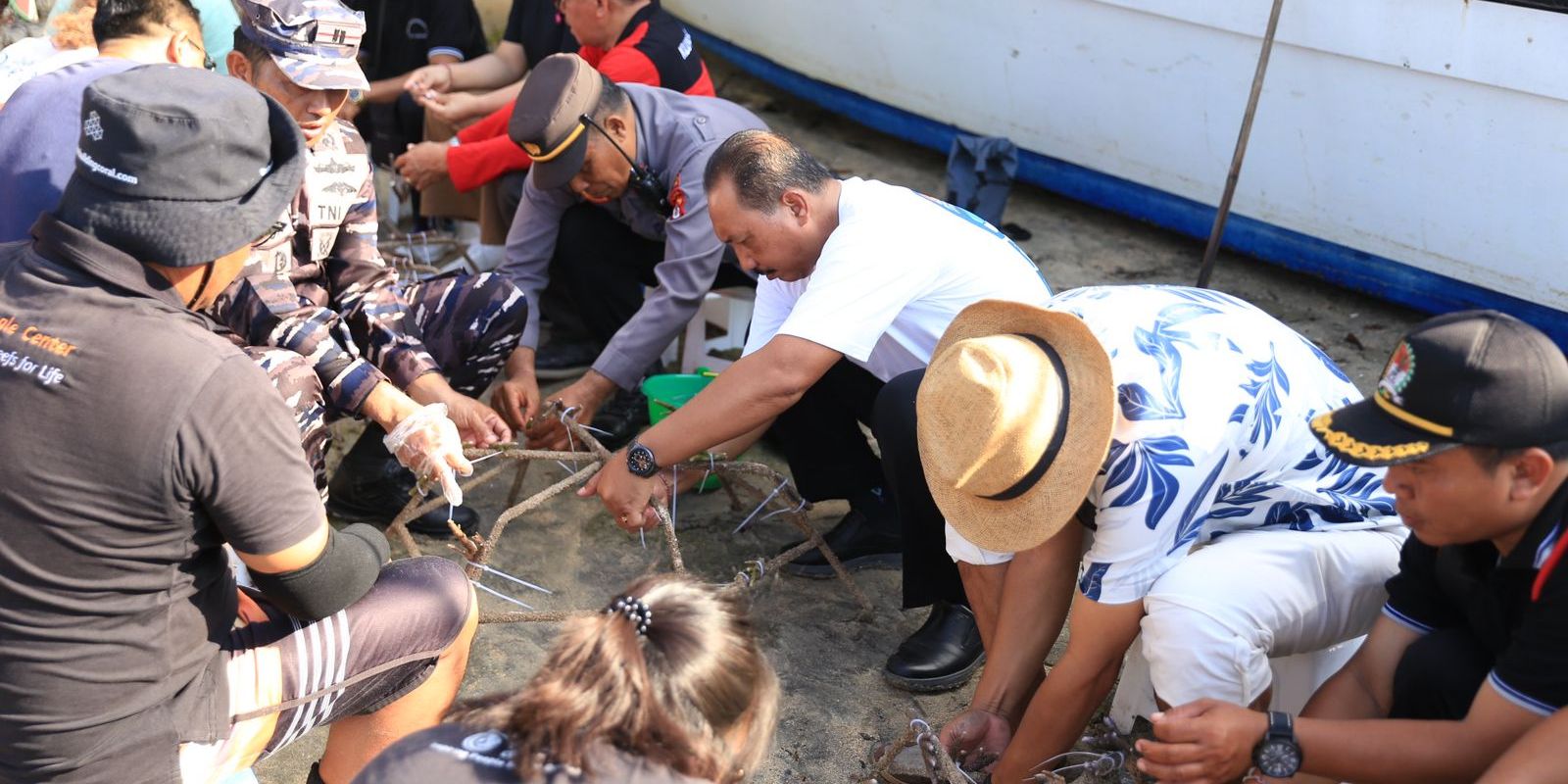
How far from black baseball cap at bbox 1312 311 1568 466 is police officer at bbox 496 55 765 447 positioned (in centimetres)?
212

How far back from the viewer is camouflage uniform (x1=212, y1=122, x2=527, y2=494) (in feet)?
9.78

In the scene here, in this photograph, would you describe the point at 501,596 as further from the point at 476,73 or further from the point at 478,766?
the point at 476,73

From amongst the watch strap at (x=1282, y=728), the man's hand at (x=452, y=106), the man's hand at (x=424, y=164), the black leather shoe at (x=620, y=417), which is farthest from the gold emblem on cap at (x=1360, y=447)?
the man's hand at (x=452, y=106)

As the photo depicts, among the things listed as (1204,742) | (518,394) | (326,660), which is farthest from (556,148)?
(1204,742)

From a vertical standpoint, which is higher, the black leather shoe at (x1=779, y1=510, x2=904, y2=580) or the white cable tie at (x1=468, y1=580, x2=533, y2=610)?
the black leather shoe at (x1=779, y1=510, x2=904, y2=580)

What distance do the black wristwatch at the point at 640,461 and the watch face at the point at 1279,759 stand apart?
142cm

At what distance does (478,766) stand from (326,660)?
2.46 ft

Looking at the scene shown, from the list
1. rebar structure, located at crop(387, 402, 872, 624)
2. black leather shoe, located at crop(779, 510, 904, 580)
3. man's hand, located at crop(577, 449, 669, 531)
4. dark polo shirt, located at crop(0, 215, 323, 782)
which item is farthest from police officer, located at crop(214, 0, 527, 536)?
dark polo shirt, located at crop(0, 215, 323, 782)

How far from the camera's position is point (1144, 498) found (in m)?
2.18

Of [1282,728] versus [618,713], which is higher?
[618,713]

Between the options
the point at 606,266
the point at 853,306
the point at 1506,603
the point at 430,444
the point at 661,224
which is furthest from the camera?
the point at 606,266

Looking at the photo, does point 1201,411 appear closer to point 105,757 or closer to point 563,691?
point 563,691

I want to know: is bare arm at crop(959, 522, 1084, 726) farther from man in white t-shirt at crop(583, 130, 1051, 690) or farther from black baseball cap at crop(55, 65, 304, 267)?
black baseball cap at crop(55, 65, 304, 267)

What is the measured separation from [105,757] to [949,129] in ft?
15.9
